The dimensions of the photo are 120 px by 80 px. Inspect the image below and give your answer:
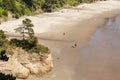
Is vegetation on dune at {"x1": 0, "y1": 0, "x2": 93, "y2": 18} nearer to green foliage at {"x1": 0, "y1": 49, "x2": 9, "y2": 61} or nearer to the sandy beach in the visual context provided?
the sandy beach


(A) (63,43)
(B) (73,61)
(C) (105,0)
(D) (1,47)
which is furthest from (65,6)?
(D) (1,47)

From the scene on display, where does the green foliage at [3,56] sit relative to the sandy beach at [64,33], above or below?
above

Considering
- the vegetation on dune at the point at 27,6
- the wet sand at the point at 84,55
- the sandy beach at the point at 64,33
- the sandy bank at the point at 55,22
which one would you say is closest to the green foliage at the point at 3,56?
the sandy beach at the point at 64,33

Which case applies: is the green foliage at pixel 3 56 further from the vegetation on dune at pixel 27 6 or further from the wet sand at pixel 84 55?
the vegetation on dune at pixel 27 6

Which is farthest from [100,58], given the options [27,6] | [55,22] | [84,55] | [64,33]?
[27,6]

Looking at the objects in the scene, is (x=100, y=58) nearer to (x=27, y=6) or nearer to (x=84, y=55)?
(x=84, y=55)

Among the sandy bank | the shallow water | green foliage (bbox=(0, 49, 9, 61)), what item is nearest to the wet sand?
the shallow water

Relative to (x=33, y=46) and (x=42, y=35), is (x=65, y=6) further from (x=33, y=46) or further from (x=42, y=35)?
(x=33, y=46)
